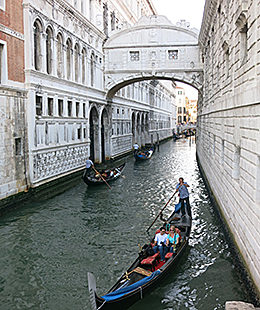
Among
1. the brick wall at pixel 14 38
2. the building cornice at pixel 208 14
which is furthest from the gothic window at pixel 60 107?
the building cornice at pixel 208 14

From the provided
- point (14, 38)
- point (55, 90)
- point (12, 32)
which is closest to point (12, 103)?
point (14, 38)

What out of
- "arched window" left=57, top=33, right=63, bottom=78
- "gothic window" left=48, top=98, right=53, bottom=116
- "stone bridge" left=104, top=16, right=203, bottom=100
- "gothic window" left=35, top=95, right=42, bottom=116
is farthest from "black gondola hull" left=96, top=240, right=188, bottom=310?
"stone bridge" left=104, top=16, right=203, bottom=100

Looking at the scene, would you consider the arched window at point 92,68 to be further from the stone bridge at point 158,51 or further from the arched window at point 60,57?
the arched window at point 60,57

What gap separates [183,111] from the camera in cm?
6656

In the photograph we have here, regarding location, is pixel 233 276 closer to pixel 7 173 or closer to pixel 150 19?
pixel 7 173

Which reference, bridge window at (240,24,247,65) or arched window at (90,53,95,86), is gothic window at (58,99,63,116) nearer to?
arched window at (90,53,95,86)

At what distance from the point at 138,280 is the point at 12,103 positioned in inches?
230

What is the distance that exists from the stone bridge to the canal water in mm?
6682

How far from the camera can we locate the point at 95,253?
235 inches

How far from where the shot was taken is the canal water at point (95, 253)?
4523 millimetres

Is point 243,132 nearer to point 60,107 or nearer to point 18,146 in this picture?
point 18,146

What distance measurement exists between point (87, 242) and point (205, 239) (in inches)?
89.2

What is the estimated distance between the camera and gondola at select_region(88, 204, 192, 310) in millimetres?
3713

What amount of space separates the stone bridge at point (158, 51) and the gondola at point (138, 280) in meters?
10.3
